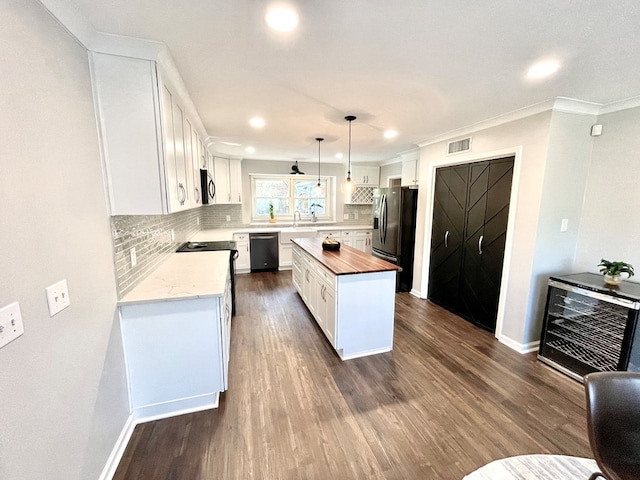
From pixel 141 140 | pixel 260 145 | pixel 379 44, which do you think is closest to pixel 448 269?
pixel 379 44

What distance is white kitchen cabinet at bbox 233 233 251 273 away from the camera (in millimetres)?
5445

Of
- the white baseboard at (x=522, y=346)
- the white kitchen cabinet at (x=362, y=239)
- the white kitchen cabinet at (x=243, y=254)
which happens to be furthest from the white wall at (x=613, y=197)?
the white kitchen cabinet at (x=243, y=254)

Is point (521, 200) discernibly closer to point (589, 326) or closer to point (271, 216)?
point (589, 326)

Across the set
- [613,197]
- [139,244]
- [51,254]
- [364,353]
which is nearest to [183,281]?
[139,244]

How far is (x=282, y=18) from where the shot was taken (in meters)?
1.33

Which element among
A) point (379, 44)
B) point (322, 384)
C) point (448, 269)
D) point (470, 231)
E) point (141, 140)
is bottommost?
point (322, 384)

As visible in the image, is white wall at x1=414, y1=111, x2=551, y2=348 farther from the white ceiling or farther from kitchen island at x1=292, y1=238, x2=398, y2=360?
kitchen island at x1=292, y1=238, x2=398, y2=360

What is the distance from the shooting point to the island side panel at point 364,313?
2.55 meters

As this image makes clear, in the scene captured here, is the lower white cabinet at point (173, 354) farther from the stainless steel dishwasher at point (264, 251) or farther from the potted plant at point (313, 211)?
the potted plant at point (313, 211)

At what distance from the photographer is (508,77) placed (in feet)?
6.33

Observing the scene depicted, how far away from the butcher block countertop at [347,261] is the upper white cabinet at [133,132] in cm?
153

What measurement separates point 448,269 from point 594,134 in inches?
79.6

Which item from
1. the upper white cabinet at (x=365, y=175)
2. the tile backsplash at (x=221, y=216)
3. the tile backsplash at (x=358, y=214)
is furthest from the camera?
the tile backsplash at (x=358, y=214)

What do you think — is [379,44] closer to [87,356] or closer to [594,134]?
[87,356]
